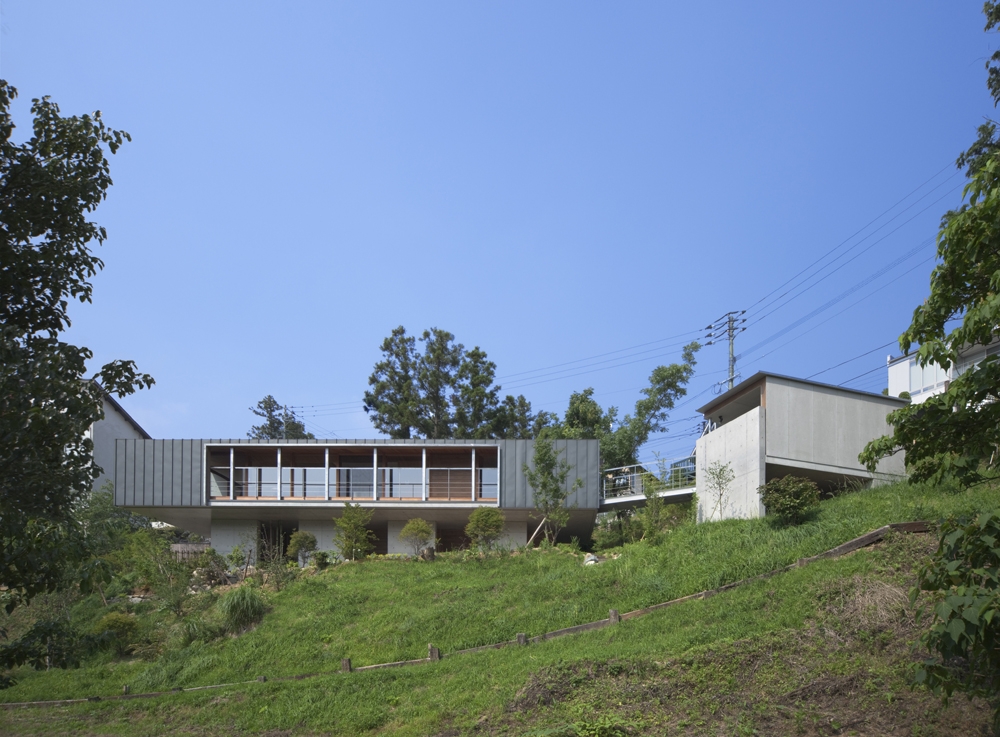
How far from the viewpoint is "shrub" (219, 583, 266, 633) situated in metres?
17.1

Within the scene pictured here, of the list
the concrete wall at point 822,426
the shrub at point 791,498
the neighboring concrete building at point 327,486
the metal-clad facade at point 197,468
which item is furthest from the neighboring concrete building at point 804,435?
the neighboring concrete building at point 327,486

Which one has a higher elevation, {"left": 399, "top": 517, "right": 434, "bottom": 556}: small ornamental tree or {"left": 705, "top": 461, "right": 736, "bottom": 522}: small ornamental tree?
{"left": 705, "top": 461, "right": 736, "bottom": 522}: small ornamental tree

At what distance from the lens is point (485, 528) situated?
915 inches

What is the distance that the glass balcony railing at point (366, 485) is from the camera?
26.4 m

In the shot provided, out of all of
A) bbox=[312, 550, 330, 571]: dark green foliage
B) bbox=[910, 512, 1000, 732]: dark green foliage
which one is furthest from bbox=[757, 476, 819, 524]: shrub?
bbox=[312, 550, 330, 571]: dark green foliage

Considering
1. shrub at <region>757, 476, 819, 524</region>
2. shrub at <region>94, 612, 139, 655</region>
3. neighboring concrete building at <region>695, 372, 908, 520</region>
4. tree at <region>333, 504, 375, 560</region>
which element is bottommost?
shrub at <region>94, 612, 139, 655</region>

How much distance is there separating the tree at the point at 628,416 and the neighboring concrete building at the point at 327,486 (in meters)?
7.73

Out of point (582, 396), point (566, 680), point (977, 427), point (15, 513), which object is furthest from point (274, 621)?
point (582, 396)

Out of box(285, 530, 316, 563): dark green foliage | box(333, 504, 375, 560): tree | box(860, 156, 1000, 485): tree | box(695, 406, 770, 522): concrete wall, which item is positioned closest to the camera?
box(860, 156, 1000, 485): tree

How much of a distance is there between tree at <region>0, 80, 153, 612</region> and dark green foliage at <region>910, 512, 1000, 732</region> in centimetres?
626

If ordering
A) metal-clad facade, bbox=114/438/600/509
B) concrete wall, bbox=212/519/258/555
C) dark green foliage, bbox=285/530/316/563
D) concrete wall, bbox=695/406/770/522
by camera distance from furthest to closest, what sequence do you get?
concrete wall, bbox=212/519/258/555 → metal-clad facade, bbox=114/438/600/509 → dark green foliage, bbox=285/530/316/563 → concrete wall, bbox=695/406/770/522

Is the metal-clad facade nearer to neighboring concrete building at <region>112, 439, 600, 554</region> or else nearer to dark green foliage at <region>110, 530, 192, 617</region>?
neighboring concrete building at <region>112, 439, 600, 554</region>

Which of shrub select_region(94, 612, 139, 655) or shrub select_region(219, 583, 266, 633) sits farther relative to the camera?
shrub select_region(94, 612, 139, 655)

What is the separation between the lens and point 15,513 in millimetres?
5855
